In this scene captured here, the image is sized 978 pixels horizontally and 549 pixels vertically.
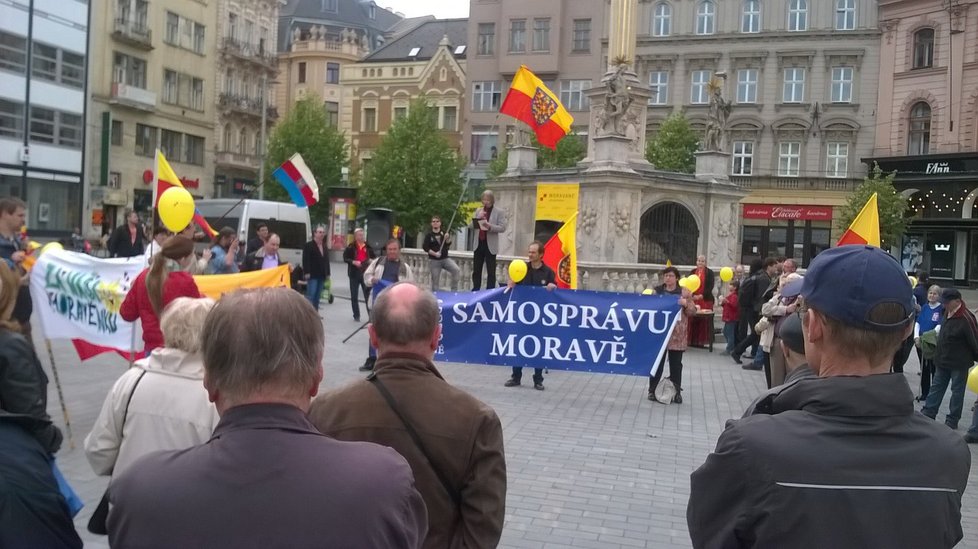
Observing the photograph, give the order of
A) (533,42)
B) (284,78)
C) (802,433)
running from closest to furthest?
1. (802,433)
2. (533,42)
3. (284,78)

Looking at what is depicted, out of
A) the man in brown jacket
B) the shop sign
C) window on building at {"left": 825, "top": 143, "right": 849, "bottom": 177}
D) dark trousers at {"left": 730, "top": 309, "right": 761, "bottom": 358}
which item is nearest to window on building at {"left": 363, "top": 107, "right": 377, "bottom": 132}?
the shop sign

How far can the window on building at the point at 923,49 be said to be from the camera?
157 ft

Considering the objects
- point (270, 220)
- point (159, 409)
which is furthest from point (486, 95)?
point (159, 409)

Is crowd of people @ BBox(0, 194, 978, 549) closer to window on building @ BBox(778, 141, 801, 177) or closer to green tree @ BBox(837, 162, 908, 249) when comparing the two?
green tree @ BBox(837, 162, 908, 249)

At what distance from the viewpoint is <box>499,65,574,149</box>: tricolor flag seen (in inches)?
800

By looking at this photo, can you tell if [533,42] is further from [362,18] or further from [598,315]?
[598,315]

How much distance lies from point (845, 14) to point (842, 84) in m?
3.88

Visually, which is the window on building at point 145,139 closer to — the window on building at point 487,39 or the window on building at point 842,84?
the window on building at point 487,39

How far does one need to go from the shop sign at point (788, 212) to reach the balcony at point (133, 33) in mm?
34464

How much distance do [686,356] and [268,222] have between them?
17.1 metres

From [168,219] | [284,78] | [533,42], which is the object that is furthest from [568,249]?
[284,78]

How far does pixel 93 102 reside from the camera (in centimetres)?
4681

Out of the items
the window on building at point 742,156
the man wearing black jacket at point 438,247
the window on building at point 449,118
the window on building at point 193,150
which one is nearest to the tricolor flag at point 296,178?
the man wearing black jacket at point 438,247

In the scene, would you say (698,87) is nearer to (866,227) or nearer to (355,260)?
(355,260)
